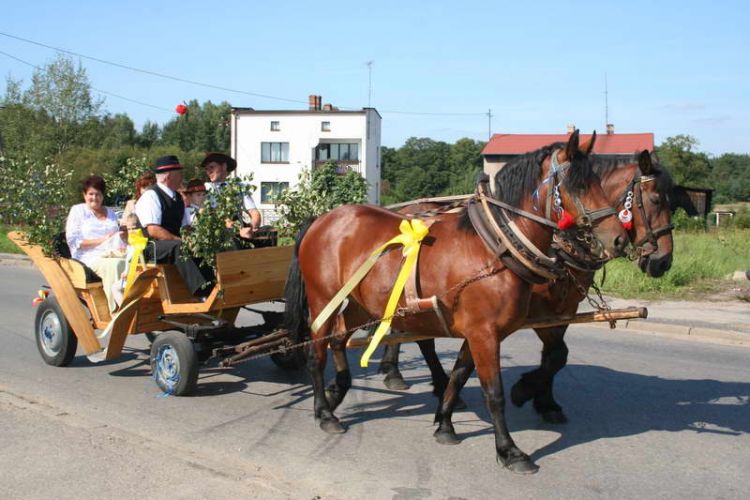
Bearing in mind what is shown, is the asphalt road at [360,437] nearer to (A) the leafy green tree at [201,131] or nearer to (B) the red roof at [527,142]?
(B) the red roof at [527,142]

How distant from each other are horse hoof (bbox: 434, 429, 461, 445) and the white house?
164 feet

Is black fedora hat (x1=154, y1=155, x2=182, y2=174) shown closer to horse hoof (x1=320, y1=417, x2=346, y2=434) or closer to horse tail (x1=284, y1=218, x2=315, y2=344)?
horse tail (x1=284, y1=218, x2=315, y2=344)

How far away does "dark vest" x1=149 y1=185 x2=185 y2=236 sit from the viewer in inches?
267

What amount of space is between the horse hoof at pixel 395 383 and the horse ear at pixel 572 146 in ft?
9.82

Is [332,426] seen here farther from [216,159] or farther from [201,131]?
[201,131]

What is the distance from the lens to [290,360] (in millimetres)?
7289

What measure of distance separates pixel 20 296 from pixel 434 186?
64901 millimetres

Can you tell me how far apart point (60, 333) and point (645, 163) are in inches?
231

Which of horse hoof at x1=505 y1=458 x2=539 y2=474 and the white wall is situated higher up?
the white wall

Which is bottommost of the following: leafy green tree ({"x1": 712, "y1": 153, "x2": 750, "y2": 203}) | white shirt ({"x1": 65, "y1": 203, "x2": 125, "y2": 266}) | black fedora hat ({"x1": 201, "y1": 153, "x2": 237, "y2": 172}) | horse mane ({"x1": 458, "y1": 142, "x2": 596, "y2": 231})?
white shirt ({"x1": 65, "y1": 203, "x2": 125, "y2": 266})

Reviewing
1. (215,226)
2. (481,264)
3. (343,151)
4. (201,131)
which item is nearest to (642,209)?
(481,264)

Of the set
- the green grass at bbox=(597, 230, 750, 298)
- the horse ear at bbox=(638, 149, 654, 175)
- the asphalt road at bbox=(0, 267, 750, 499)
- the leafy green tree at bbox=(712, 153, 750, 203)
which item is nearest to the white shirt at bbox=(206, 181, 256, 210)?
the asphalt road at bbox=(0, 267, 750, 499)

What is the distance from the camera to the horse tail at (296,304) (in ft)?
19.7

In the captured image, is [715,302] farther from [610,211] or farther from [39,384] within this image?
[39,384]
